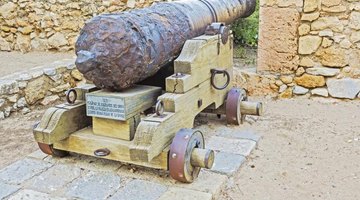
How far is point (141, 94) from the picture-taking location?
2.86 m

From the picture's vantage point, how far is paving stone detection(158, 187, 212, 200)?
255 centimetres

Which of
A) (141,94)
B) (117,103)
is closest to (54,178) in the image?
(117,103)

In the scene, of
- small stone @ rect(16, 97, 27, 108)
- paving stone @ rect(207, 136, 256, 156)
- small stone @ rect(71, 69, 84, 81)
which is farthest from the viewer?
small stone @ rect(71, 69, 84, 81)

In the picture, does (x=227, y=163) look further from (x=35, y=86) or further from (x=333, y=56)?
(x=35, y=86)

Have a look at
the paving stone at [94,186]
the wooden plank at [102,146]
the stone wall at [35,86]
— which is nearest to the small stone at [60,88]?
the stone wall at [35,86]

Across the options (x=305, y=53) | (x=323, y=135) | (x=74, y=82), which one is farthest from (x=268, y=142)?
(x=74, y=82)

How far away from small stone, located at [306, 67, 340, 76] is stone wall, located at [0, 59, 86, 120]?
249cm

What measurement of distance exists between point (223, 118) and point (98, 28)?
1.71 metres

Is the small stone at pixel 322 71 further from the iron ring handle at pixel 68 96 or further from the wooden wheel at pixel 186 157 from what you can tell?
the iron ring handle at pixel 68 96

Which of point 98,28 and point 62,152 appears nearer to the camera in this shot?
A: point 98,28

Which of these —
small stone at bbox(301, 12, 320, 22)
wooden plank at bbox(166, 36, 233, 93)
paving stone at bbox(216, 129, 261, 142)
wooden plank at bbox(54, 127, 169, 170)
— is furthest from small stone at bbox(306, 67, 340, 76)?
wooden plank at bbox(54, 127, 169, 170)

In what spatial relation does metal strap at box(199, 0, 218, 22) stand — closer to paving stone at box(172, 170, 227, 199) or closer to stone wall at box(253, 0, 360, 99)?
stone wall at box(253, 0, 360, 99)

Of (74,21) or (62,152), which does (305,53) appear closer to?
(62,152)

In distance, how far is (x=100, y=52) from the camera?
2594 mm
